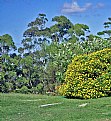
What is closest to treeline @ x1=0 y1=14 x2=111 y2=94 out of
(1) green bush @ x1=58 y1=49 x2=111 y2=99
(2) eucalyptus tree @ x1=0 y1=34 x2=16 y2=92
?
(2) eucalyptus tree @ x1=0 y1=34 x2=16 y2=92

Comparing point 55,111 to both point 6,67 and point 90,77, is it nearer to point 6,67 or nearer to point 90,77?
point 90,77

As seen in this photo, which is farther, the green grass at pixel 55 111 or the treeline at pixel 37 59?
the treeline at pixel 37 59

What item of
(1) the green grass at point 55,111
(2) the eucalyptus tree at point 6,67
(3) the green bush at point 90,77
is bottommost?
(1) the green grass at point 55,111

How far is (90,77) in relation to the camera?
1392 cm

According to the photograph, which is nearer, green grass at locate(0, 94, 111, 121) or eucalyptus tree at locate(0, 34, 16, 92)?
green grass at locate(0, 94, 111, 121)

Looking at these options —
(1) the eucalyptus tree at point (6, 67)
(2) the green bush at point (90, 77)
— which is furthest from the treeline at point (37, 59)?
(2) the green bush at point (90, 77)

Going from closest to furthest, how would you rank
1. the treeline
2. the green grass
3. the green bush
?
the green grass, the green bush, the treeline

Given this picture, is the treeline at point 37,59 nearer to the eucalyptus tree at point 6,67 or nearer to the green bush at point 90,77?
the eucalyptus tree at point 6,67

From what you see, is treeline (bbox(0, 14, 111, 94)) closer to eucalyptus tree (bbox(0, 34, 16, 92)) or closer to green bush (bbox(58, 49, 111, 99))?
eucalyptus tree (bbox(0, 34, 16, 92))

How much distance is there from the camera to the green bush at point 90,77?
13.6m

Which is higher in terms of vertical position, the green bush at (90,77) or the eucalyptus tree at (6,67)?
the eucalyptus tree at (6,67)

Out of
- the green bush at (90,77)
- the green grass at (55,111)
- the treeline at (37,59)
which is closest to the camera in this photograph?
the green grass at (55,111)

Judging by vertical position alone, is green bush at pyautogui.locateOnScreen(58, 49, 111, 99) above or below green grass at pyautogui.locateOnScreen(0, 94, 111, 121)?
above

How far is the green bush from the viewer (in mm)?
13570
